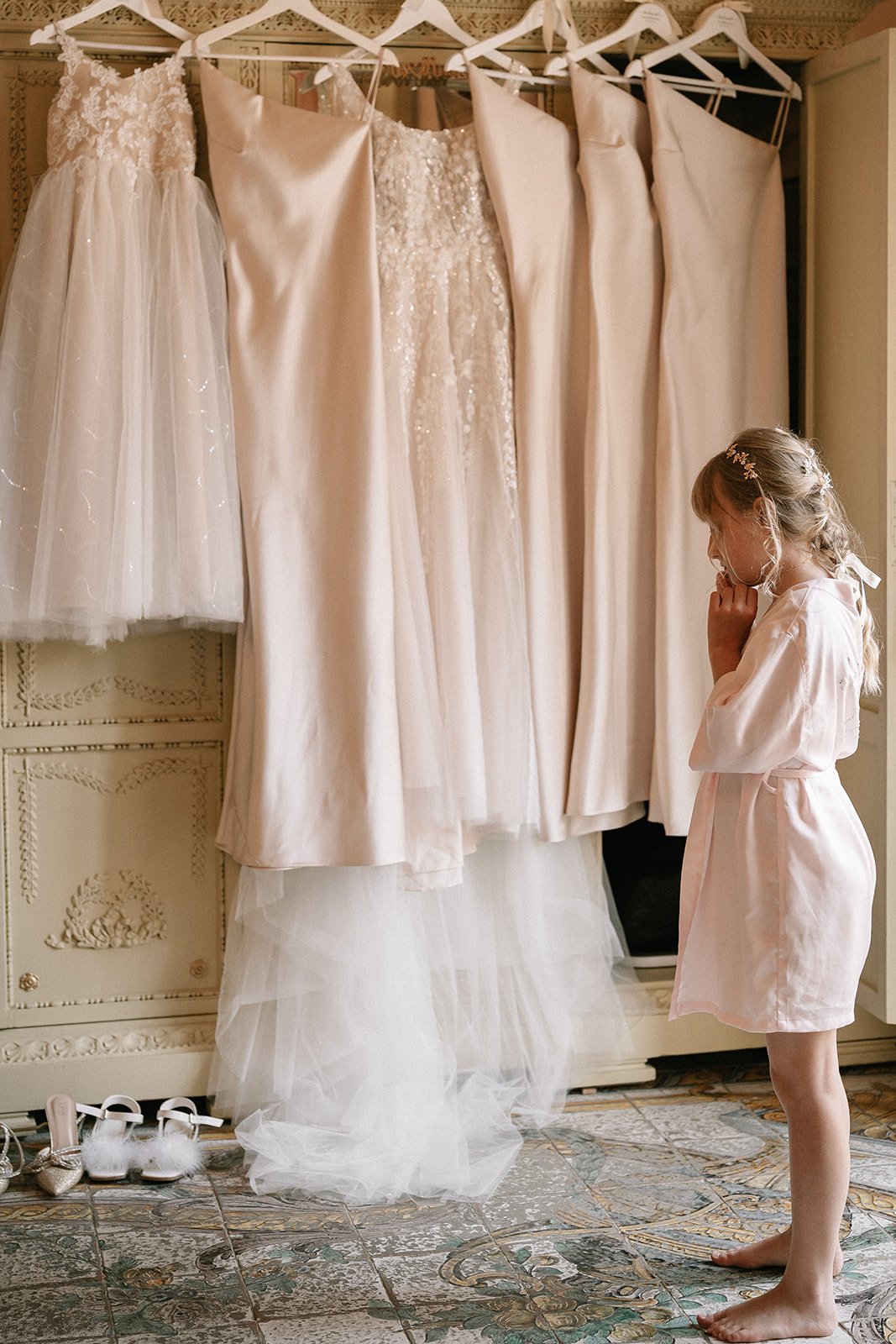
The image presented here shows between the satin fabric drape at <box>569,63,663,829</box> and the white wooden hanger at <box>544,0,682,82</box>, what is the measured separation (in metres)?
0.03

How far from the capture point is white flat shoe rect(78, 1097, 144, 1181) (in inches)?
90.6

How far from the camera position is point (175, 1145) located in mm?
2328

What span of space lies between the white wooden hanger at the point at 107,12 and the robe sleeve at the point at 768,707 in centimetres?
159

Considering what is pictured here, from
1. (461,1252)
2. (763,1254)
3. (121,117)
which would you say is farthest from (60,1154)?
(121,117)

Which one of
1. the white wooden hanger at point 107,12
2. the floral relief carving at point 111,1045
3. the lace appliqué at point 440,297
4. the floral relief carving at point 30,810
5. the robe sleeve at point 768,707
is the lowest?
the floral relief carving at point 111,1045

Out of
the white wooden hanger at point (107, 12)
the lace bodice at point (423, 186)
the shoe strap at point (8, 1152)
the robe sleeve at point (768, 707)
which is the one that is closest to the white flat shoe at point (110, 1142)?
the shoe strap at point (8, 1152)

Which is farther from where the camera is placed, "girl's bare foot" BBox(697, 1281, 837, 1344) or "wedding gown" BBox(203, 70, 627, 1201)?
"wedding gown" BBox(203, 70, 627, 1201)

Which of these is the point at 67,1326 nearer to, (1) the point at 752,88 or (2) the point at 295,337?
(2) the point at 295,337

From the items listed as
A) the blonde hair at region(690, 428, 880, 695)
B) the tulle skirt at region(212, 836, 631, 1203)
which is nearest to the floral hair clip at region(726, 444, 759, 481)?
the blonde hair at region(690, 428, 880, 695)

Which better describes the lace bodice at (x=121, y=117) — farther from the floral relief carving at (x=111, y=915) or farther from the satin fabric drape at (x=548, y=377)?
the floral relief carving at (x=111, y=915)

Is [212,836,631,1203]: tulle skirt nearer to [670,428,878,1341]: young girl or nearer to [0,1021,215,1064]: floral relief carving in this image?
[0,1021,215,1064]: floral relief carving

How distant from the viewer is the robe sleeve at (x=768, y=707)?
171 cm

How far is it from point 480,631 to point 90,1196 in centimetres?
121

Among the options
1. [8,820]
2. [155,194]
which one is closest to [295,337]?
[155,194]
